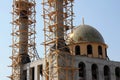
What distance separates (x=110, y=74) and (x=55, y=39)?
9.47 metres

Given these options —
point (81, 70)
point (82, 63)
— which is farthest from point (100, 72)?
point (82, 63)

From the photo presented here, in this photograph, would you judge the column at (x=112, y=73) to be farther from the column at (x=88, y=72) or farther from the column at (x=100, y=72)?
the column at (x=88, y=72)

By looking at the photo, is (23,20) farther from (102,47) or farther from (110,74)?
(110,74)

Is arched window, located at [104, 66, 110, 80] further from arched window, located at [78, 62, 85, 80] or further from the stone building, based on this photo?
arched window, located at [78, 62, 85, 80]

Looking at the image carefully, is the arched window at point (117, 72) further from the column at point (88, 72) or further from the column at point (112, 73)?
the column at point (88, 72)

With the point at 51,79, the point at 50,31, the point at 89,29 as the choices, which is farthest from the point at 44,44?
the point at 89,29

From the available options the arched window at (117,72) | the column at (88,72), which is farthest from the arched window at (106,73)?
the column at (88,72)

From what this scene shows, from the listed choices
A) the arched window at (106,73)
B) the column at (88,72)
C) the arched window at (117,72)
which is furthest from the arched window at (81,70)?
the arched window at (117,72)

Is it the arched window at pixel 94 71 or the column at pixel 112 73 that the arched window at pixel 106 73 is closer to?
the column at pixel 112 73

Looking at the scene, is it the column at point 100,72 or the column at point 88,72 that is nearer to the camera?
the column at point 88,72

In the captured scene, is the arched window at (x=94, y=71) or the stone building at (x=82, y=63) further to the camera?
the arched window at (x=94, y=71)

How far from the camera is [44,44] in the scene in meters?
48.0

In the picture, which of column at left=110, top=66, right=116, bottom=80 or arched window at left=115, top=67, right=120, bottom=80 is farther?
arched window at left=115, top=67, right=120, bottom=80

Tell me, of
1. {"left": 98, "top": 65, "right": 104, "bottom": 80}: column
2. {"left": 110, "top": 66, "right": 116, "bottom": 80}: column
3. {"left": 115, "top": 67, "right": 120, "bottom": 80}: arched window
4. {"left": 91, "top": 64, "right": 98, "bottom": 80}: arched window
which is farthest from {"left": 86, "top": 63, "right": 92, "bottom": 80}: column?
{"left": 115, "top": 67, "right": 120, "bottom": 80}: arched window
